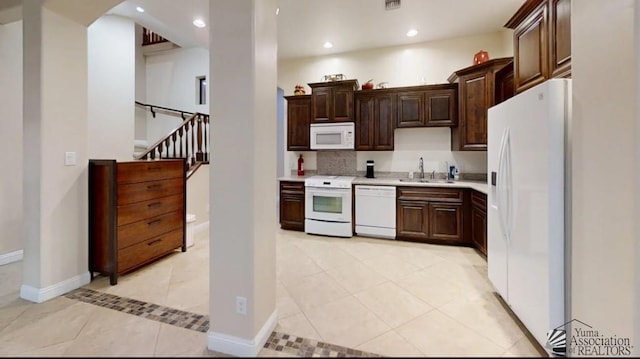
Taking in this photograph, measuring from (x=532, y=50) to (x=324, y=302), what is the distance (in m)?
2.77

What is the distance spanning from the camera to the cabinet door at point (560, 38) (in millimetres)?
1907

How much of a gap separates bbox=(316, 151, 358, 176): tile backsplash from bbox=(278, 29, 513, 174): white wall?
0.41 feet

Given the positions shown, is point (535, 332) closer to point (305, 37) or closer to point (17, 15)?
point (305, 37)

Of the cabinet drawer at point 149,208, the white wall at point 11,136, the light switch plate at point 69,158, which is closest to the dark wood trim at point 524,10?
the cabinet drawer at point 149,208

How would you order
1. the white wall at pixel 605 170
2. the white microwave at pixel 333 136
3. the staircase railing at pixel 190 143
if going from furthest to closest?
the staircase railing at pixel 190 143
the white microwave at pixel 333 136
the white wall at pixel 605 170

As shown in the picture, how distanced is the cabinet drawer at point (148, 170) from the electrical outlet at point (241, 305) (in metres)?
1.90

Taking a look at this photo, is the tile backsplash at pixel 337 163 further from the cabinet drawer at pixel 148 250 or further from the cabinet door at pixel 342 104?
the cabinet drawer at pixel 148 250

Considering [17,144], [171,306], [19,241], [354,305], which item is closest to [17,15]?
[17,144]

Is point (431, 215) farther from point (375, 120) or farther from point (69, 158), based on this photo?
point (69, 158)

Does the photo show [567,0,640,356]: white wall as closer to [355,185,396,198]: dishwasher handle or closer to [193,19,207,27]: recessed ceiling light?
[355,185,396,198]: dishwasher handle

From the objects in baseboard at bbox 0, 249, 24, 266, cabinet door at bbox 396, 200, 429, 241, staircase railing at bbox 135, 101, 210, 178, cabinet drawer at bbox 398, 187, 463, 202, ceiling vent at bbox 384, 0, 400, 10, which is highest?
ceiling vent at bbox 384, 0, 400, 10

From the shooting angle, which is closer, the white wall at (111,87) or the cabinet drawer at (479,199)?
the cabinet drawer at (479,199)

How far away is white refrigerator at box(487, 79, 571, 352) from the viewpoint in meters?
1.68

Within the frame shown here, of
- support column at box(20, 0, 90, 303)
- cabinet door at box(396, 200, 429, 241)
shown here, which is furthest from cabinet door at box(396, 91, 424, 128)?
support column at box(20, 0, 90, 303)
